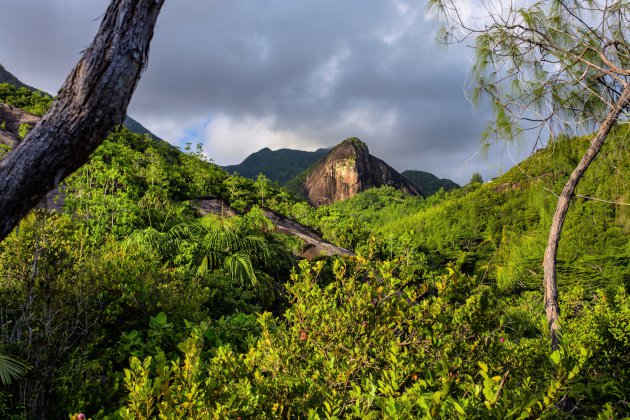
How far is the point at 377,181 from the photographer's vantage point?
268 ft

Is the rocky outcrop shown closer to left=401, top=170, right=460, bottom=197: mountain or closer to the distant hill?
the distant hill

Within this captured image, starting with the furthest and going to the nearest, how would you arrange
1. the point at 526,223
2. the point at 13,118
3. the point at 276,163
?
1. the point at 276,163
2. the point at 526,223
3. the point at 13,118

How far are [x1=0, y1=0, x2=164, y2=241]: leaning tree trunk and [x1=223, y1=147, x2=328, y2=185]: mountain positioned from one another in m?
130

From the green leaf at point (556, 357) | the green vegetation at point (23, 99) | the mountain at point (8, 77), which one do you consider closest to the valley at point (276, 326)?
the green leaf at point (556, 357)

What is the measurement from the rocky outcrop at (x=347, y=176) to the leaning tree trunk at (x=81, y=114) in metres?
74.4

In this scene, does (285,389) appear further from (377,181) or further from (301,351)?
(377,181)

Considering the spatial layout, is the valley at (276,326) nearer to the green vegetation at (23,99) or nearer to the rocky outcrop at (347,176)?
the green vegetation at (23,99)

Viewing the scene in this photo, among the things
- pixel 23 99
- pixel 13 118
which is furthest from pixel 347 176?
pixel 13 118

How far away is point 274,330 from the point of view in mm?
2684

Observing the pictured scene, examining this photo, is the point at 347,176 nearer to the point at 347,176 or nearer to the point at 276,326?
the point at 347,176

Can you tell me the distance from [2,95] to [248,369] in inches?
967

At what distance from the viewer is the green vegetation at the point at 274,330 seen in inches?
56.3

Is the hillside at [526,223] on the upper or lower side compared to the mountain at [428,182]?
lower

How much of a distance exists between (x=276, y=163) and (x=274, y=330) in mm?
151328
